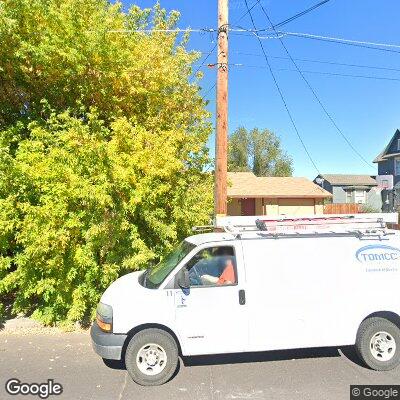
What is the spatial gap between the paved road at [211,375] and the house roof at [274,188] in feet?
66.5

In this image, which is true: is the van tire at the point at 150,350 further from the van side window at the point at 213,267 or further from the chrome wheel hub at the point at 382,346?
the chrome wheel hub at the point at 382,346

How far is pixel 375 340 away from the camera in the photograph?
190 inches

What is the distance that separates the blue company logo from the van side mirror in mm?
2308

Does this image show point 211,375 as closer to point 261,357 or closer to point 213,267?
point 261,357

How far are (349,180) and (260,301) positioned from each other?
40.5 m

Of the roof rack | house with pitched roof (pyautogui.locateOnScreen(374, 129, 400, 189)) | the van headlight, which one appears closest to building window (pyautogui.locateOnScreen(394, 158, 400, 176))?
house with pitched roof (pyautogui.locateOnScreen(374, 129, 400, 189))

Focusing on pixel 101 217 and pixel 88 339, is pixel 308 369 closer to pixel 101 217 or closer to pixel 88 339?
pixel 88 339

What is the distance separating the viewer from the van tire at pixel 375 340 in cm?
475

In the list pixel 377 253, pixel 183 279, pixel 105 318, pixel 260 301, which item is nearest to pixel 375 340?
pixel 377 253

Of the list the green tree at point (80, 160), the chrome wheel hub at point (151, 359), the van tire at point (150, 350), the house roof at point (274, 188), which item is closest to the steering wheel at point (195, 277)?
the van tire at point (150, 350)

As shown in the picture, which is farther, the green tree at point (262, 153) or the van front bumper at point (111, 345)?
the green tree at point (262, 153)

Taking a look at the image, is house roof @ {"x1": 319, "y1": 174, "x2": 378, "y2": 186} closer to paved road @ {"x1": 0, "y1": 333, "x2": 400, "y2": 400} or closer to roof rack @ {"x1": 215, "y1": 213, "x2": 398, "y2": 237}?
roof rack @ {"x1": 215, "y1": 213, "x2": 398, "y2": 237}

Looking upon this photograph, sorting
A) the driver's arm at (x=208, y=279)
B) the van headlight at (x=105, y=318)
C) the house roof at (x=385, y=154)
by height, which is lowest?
the van headlight at (x=105, y=318)

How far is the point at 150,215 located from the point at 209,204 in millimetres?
1756
